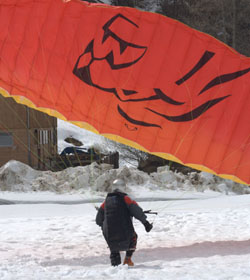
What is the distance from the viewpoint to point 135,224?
8.61m

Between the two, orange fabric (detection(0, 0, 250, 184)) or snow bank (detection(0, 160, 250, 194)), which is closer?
orange fabric (detection(0, 0, 250, 184))

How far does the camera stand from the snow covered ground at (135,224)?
4.88 m

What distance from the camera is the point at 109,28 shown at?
6094mm

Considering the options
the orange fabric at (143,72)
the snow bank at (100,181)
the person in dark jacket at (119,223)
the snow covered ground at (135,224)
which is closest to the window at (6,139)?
the snow bank at (100,181)

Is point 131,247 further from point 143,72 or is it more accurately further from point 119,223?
point 143,72

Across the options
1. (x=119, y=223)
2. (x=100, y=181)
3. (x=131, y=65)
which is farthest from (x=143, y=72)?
(x=100, y=181)

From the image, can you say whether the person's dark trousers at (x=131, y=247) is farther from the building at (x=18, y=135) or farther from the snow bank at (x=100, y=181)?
the building at (x=18, y=135)

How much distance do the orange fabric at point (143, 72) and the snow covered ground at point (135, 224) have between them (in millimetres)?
1500

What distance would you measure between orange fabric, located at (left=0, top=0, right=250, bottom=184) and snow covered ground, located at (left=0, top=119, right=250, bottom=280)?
150 centimetres

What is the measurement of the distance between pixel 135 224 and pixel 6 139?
8.98 meters

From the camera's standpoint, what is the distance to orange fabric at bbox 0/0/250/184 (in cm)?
603

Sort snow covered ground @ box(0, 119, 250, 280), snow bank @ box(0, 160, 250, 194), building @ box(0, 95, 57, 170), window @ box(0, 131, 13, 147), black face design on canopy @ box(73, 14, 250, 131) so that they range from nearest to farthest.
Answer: snow covered ground @ box(0, 119, 250, 280)
black face design on canopy @ box(73, 14, 250, 131)
snow bank @ box(0, 160, 250, 194)
building @ box(0, 95, 57, 170)
window @ box(0, 131, 13, 147)

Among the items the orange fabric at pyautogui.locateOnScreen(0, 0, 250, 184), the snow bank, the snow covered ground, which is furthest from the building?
the orange fabric at pyautogui.locateOnScreen(0, 0, 250, 184)

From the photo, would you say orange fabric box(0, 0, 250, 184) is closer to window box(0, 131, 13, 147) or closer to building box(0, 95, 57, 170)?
building box(0, 95, 57, 170)
